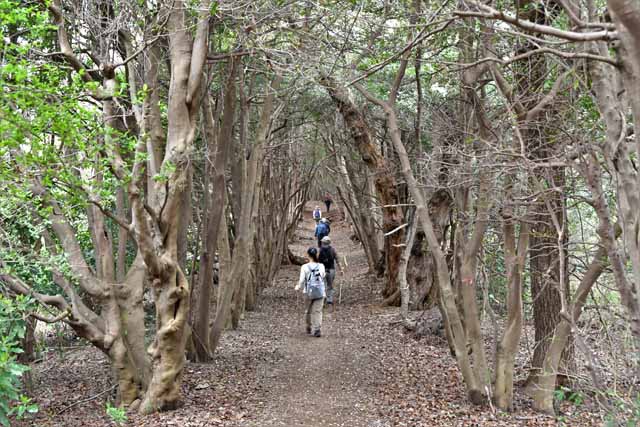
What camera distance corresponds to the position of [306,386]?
934 cm

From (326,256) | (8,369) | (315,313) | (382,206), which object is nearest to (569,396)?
(382,206)

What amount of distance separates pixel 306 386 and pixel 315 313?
3410 millimetres

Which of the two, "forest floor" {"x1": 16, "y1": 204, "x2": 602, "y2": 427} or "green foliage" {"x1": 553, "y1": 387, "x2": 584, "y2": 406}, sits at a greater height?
"green foliage" {"x1": 553, "y1": 387, "x2": 584, "y2": 406}

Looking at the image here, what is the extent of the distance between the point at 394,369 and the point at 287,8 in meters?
5.66

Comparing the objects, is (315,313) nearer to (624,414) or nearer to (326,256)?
(326,256)

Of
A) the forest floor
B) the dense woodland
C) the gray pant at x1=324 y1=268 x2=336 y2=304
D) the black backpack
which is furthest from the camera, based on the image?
the gray pant at x1=324 y1=268 x2=336 y2=304

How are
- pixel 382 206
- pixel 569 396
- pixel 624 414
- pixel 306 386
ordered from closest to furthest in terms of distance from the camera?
pixel 624 414 < pixel 569 396 < pixel 382 206 < pixel 306 386

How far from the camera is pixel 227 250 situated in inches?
514

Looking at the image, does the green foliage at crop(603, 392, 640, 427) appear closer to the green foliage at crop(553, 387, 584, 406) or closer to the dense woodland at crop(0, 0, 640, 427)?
the dense woodland at crop(0, 0, 640, 427)

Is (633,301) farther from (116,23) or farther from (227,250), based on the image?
(227,250)

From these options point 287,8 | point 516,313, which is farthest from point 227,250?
point 516,313

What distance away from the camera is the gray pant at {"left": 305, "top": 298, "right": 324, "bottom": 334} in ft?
41.3

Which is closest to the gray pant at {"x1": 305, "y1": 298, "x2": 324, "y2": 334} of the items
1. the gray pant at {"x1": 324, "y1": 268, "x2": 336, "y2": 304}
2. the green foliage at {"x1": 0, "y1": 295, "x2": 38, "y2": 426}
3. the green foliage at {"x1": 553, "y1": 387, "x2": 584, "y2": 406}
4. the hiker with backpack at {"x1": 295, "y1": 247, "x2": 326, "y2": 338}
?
the hiker with backpack at {"x1": 295, "y1": 247, "x2": 326, "y2": 338}

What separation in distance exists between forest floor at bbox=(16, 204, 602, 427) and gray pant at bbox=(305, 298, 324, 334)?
0.28m
